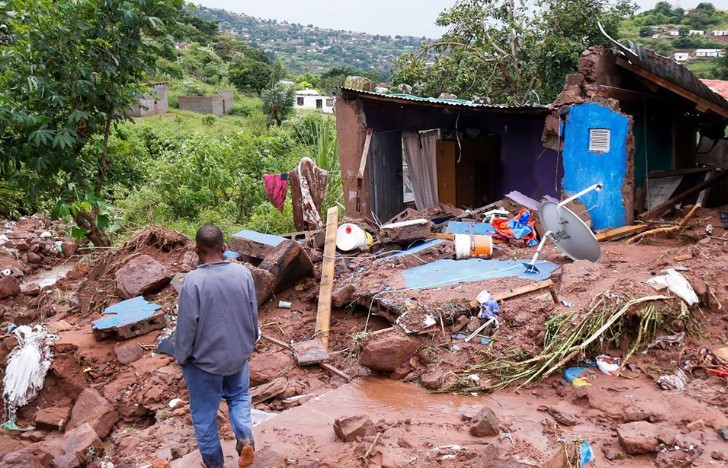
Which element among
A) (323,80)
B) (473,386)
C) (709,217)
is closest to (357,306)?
(473,386)

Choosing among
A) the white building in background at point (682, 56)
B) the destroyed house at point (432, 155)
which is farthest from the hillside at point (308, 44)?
the destroyed house at point (432, 155)

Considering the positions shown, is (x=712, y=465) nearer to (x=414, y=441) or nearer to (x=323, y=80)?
(x=414, y=441)

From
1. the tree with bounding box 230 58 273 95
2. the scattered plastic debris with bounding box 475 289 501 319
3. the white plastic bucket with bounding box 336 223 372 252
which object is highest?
the tree with bounding box 230 58 273 95

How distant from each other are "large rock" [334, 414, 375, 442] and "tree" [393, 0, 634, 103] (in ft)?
39.8

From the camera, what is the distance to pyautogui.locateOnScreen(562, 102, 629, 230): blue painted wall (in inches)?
347

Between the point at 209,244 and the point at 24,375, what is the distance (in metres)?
3.10

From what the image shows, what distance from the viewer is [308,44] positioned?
16862 centimetres

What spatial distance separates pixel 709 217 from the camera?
8.49 metres

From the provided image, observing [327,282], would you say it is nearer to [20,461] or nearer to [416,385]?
[416,385]

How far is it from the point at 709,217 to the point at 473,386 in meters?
5.45

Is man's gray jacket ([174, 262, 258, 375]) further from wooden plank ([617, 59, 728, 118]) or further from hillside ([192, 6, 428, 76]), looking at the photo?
hillside ([192, 6, 428, 76])

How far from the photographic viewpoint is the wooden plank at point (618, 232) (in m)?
8.55

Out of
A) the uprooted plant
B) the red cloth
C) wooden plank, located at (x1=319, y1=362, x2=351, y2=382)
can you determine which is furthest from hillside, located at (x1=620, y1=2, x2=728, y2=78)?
wooden plank, located at (x1=319, y1=362, x2=351, y2=382)

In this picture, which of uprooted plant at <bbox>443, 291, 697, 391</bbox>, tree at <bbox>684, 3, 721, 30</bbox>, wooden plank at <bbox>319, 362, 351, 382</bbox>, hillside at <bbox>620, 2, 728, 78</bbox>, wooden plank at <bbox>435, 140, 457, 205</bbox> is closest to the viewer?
uprooted plant at <bbox>443, 291, 697, 391</bbox>
